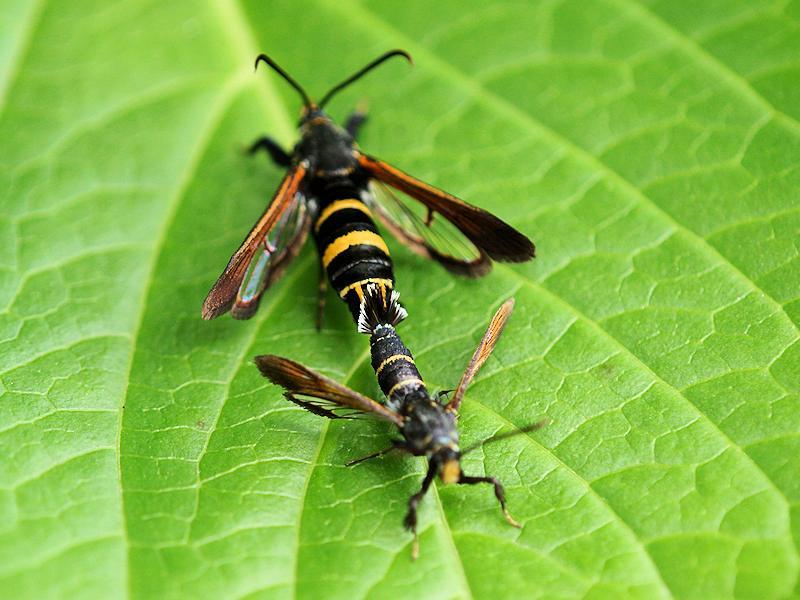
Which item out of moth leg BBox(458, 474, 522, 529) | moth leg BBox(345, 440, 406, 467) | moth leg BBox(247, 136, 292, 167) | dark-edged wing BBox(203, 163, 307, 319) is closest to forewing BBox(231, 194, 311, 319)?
dark-edged wing BBox(203, 163, 307, 319)

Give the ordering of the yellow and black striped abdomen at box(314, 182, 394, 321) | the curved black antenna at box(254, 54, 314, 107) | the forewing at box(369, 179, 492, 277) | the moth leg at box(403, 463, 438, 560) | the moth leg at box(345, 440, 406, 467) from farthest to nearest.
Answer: the curved black antenna at box(254, 54, 314, 107)
the forewing at box(369, 179, 492, 277)
the yellow and black striped abdomen at box(314, 182, 394, 321)
the moth leg at box(345, 440, 406, 467)
the moth leg at box(403, 463, 438, 560)

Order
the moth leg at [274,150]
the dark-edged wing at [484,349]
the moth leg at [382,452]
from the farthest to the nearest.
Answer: the moth leg at [274,150] → the dark-edged wing at [484,349] → the moth leg at [382,452]

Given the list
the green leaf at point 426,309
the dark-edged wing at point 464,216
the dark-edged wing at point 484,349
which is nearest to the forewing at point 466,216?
the dark-edged wing at point 464,216

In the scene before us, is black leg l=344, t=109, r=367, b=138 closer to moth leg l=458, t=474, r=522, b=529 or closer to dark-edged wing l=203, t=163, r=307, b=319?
dark-edged wing l=203, t=163, r=307, b=319

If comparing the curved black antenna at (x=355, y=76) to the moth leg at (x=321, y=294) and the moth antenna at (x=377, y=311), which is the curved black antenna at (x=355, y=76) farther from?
the moth antenna at (x=377, y=311)

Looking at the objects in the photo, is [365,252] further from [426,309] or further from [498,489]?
[498,489]

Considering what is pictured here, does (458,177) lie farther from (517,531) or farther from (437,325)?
(517,531)
